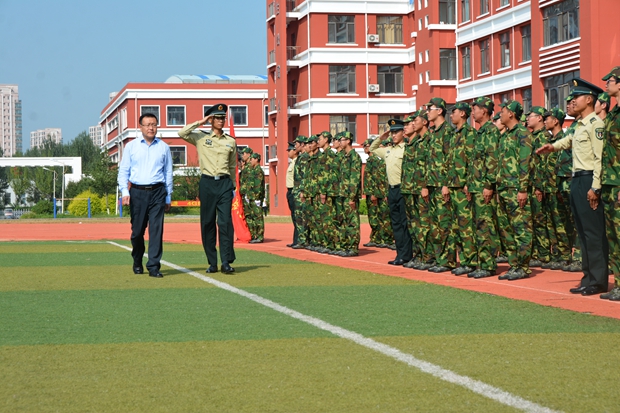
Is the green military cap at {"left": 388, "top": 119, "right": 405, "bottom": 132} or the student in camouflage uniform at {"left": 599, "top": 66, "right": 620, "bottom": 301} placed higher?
the green military cap at {"left": 388, "top": 119, "right": 405, "bottom": 132}

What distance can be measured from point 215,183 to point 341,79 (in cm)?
4837

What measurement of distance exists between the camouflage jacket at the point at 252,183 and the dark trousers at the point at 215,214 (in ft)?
27.9

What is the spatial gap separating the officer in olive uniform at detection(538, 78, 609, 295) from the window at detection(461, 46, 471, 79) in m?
38.3

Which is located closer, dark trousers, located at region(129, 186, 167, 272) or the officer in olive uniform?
the officer in olive uniform

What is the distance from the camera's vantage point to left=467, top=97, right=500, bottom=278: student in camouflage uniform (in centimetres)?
1248

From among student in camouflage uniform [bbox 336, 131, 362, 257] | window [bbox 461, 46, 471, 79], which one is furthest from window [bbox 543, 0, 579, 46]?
student in camouflage uniform [bbox 336, 131, 362, 257]

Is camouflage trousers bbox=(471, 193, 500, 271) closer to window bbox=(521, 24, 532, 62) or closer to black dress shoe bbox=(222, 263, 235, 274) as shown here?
black dress shoe bbox=(222, 263, 235, 274)

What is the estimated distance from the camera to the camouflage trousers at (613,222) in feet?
31.8

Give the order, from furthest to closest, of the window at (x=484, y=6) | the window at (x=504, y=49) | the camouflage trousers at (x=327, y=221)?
the window at (x=484, y=6), the window at (x=504, y=49), the camouflage trousers at (x=327, y=221)

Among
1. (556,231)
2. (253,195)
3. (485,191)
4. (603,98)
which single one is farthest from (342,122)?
(603,98)

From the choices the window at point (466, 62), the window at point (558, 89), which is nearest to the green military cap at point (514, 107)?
the window at point (558, 89)

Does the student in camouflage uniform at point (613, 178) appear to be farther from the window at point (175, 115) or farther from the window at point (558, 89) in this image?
the window at point (175, 115)

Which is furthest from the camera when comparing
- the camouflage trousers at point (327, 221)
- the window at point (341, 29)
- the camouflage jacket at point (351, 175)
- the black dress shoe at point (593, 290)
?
the window at point (341, 29)

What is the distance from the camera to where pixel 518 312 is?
8.73m
